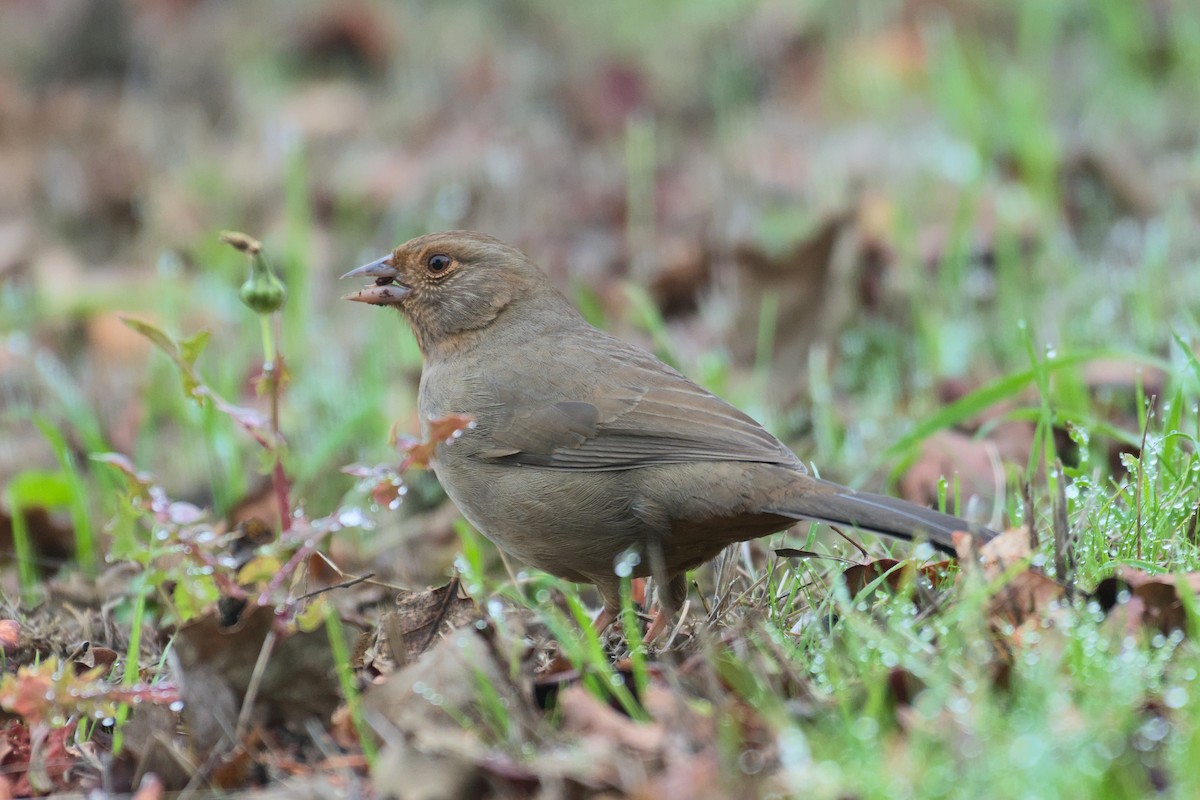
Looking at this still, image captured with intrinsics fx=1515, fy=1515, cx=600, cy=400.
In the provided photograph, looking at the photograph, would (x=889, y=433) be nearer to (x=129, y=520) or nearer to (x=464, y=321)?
(x=464, y=321)

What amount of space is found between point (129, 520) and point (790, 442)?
8.84ft

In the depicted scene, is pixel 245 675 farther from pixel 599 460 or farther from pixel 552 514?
pixel 599 460

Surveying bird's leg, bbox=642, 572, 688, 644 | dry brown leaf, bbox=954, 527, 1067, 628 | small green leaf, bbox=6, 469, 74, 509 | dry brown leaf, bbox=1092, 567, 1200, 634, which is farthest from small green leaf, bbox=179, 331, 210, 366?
dry brown leaf, bbox=1092, 567, 1200, 634

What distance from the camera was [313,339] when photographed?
6273 millimetres

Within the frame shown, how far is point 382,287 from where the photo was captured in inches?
186

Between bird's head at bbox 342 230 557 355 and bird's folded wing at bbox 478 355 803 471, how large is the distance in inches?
18.3

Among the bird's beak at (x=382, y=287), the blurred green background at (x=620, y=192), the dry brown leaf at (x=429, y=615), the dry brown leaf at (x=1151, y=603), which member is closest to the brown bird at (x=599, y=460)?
the bird's beak at (x=382, y=287)

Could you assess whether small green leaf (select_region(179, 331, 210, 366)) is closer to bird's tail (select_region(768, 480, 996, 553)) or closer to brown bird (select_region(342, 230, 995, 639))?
brown bird (select_region(342, 230, 995, 639))

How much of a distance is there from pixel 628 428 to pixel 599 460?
4.5 inches

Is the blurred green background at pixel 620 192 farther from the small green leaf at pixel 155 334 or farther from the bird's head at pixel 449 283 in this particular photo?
the small green leaf at pixel 155 334

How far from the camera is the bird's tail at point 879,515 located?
3.09 meters

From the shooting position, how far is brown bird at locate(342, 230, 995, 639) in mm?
3646

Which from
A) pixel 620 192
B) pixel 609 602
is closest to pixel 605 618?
pixel 609 602

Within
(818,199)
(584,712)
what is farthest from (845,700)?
(818,199)
